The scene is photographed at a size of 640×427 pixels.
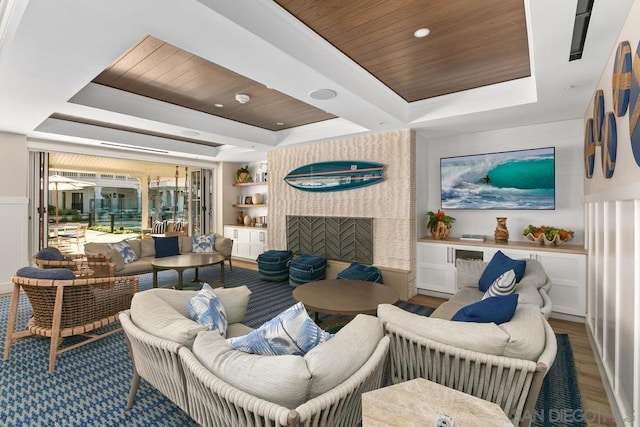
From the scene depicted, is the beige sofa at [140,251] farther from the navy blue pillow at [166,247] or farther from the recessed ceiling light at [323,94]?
the recessed ceiling light at [323,94]

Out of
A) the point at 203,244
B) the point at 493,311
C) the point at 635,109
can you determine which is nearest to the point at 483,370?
the point at 493,311

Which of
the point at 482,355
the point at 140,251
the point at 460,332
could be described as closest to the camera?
the point at 482,355

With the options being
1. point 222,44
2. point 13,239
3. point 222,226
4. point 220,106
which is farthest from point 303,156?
point 13,239

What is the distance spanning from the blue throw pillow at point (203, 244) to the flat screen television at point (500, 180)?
438cm

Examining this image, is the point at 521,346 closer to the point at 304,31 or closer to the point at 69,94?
the point at 304,31

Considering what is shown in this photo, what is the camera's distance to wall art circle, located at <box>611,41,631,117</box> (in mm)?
1722

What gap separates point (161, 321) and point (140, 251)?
425cm

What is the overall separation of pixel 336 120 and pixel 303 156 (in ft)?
3.93

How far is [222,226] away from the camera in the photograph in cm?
788

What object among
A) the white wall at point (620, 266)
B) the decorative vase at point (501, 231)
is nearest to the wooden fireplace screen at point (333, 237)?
the decorative vase at point (501, 231)

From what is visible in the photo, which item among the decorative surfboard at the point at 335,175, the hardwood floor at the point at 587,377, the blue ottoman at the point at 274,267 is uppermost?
the decorative surfboard at the point at 335,175

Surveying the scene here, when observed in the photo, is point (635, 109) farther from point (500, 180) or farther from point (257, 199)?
point (257, 199)

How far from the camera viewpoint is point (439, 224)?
4.71 metres

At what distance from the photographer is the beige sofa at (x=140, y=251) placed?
462cm
